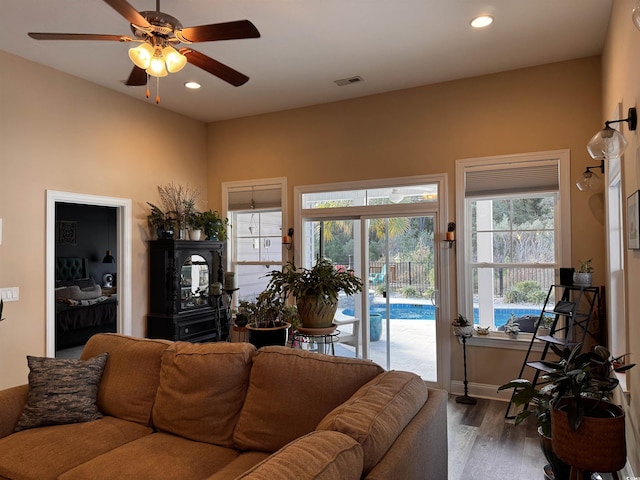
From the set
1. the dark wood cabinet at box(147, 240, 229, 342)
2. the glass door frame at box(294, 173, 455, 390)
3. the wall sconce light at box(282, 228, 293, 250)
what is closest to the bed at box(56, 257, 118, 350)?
the dark wood cabinet at box(147, 240, 229, 342)

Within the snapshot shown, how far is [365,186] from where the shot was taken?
4930 mm

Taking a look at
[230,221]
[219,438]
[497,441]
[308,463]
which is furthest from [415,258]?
[308,463]

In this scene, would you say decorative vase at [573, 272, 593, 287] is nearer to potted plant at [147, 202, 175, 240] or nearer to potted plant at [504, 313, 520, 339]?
potted plant at [504, 313, 520, 339]

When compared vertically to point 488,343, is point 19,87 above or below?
above

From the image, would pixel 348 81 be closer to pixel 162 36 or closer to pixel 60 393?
pixel 162 36

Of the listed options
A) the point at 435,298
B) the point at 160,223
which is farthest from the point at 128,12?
the point at 435,298

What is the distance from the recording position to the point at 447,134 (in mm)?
4512

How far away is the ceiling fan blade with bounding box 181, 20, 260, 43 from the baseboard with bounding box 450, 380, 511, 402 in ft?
12.3

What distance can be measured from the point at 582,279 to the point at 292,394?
2.83 m

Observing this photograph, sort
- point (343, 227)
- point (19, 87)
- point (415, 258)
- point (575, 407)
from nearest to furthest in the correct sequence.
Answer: point (575, 407), point (19, 87), point (415, 258), point (343, 227)

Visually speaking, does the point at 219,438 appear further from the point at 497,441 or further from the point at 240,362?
the point at 497,441

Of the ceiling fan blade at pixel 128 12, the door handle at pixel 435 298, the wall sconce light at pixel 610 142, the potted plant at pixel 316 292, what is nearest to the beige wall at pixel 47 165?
the ceiling fan blade at pixel 128 12

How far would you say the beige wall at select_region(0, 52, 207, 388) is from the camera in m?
3.76

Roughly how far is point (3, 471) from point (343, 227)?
377 cm
